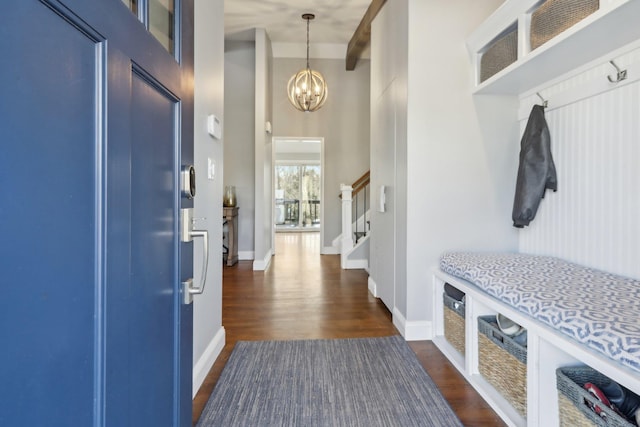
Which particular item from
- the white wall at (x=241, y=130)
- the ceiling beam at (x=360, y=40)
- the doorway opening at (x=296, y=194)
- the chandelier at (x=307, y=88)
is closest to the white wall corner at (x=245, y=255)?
the white wall at (x=241, y=130)

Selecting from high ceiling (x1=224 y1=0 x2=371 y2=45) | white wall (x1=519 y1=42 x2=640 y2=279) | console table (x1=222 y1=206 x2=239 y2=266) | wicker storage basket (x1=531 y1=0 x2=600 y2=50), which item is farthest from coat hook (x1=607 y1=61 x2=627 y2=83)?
console table (x1=222 y1=206 x2=239 y2=266)

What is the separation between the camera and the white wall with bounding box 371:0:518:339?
8.23ft

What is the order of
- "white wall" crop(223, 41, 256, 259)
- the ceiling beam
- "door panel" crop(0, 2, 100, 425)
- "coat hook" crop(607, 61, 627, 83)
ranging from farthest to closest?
"white wall" crop(223, 41, 256, 259)
the ceiling beam
"coat hook" crop(607, 61, 627, 83)
"door panel" crop(0, 2, 100, 425)

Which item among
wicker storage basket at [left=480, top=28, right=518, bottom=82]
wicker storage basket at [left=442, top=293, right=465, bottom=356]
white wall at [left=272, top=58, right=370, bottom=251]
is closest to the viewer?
wicker storage basket at [left=480, top=28, right=518, bottom=82]

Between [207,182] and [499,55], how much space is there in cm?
197

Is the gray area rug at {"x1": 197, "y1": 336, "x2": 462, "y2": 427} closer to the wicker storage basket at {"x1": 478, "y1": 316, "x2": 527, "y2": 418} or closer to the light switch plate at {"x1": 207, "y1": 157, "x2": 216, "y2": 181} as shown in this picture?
the wicker storage basket at {"x1": 478, "y1": 316, "x2": 527, "y2": 418}

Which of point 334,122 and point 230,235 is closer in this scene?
point 230,235

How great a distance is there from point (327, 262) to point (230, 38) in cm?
390

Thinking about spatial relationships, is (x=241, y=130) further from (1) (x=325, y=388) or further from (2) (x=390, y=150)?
(1) (x=325, y=388)

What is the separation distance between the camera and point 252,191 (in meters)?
5.93

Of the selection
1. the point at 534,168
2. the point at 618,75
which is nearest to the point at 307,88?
the point at 534,168

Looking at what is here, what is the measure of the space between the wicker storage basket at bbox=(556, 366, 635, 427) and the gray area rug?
1.59 ft

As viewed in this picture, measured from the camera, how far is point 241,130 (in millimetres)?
5859

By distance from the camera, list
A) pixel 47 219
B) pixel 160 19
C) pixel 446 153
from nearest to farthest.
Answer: pixel 47 219 → pixel 160 19 → pixel 446 153
